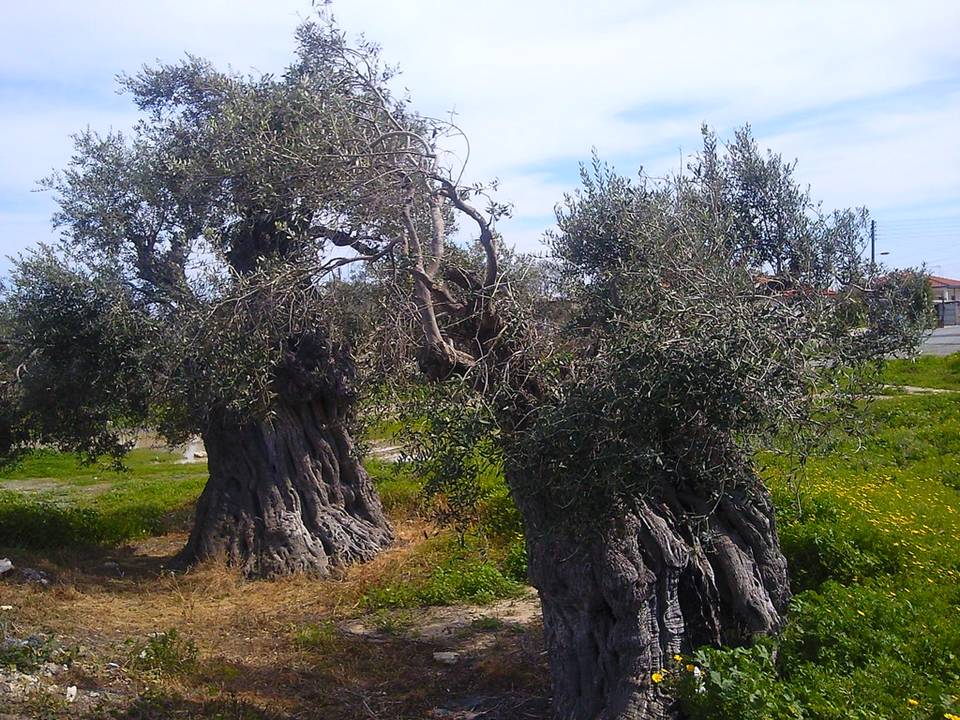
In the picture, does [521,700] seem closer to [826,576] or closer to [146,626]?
[826,576]

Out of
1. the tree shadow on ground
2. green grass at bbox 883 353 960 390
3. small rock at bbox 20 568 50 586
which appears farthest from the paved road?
small rock at bbox 20 568 50 586

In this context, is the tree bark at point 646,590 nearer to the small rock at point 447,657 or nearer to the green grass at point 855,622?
A: the green grass at point 855,622

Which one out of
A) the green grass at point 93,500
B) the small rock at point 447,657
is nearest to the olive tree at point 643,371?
the small rock at point 447,657

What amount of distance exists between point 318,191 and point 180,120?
20.3 ft

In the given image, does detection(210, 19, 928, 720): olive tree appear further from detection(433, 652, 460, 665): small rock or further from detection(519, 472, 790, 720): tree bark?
detection(433, 652, 460, 665): small rock

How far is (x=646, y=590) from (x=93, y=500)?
655 inches

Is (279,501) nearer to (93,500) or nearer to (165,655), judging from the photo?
(165,655)

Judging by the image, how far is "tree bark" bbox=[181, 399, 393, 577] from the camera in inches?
522

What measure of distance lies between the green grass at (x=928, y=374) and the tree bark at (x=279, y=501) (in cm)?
1211

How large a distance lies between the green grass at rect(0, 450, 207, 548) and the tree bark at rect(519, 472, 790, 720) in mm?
10209

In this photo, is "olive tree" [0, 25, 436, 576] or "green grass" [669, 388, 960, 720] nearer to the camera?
"green grass" [669, 388, 960, 720]

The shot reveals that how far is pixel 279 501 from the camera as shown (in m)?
13.5

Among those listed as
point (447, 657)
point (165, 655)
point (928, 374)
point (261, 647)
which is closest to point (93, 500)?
point (261, 647)

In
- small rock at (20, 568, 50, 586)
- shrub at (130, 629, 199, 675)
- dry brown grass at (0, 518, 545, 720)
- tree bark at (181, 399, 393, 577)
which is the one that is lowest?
dry brown grass at (0, 518, 545, 720)
